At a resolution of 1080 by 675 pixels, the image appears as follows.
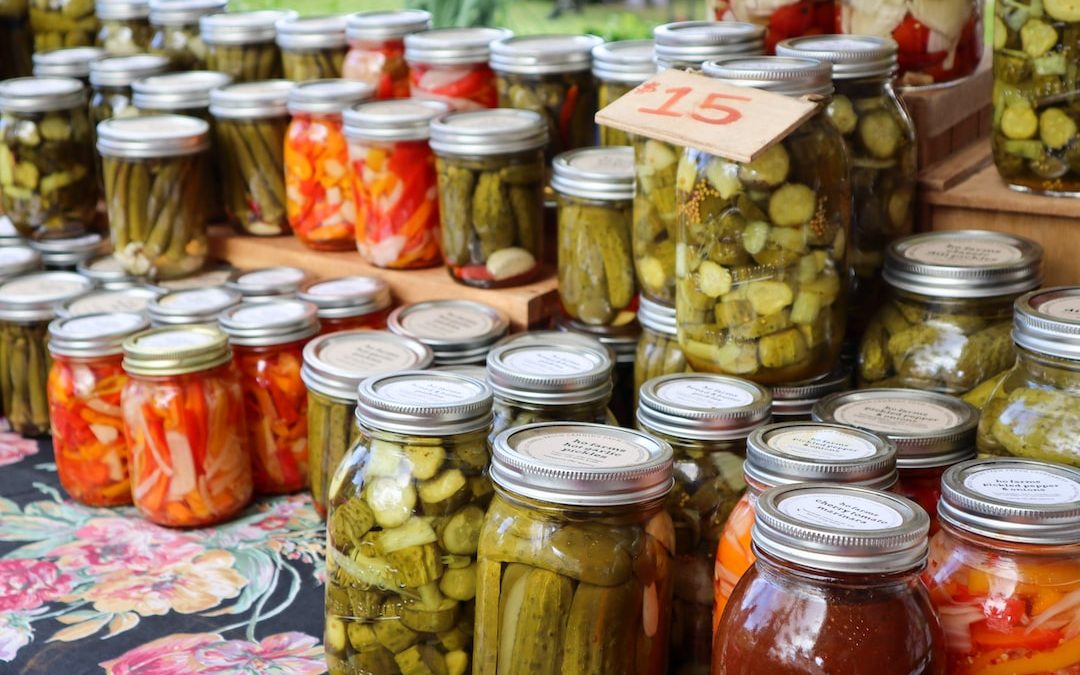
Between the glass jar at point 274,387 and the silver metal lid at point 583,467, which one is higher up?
the silver metal lid at point 583,467

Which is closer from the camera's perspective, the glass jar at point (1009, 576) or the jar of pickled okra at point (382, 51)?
the glass jar at point (1009, 576)

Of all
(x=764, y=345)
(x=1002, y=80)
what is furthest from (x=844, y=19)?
(x=764, y=345)

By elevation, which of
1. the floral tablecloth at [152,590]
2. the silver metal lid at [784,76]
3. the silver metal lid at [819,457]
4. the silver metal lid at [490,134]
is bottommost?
the floral tablecloth at [152,590]

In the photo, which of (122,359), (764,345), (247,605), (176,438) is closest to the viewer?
(764,345)

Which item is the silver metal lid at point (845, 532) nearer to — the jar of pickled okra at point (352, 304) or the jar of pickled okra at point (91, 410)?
the jar of pickled okra at point (352, 304)

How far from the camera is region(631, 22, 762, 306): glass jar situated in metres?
1.51

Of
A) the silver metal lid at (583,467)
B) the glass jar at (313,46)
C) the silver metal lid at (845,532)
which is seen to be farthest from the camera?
the glass jar at (313,46)

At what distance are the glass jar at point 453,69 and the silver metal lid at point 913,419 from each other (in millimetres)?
858

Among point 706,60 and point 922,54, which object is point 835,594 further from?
point 922,54

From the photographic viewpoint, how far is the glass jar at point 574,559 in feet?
3.53

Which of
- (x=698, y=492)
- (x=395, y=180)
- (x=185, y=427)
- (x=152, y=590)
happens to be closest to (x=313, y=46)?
(x=395, y=180)

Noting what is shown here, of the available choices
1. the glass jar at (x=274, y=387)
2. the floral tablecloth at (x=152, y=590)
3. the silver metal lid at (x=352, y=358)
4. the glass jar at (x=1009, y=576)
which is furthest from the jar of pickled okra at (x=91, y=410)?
the glass jar at (x=1009, y=576)

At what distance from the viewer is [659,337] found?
157 centimetres

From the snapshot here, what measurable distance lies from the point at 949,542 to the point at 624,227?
2.31ft
